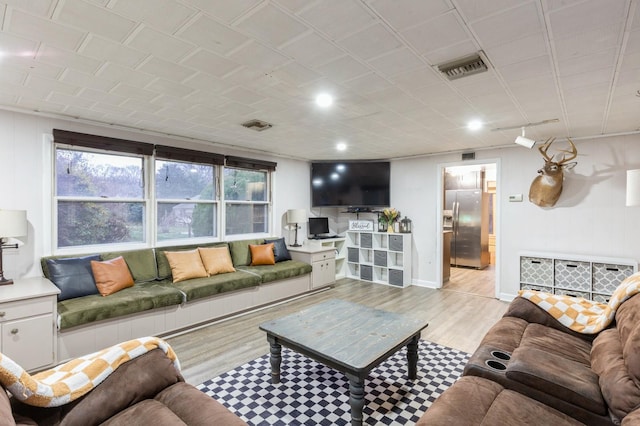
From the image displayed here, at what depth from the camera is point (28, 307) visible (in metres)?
2.66

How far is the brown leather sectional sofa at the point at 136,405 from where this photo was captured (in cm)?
139

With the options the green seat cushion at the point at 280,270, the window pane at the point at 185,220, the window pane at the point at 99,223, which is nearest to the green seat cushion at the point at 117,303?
the window pane at the point at 99,223

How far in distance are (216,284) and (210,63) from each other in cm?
260

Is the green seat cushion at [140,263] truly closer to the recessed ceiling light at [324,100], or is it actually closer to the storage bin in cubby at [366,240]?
the recessed ceiling light at [324,100]

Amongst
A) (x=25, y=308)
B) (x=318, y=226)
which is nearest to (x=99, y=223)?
(x=25, y=308)

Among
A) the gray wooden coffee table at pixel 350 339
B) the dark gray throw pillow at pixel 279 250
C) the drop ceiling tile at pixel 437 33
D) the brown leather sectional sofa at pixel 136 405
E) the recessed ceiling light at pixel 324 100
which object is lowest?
the gray wooden coffee table at pixel 350 339

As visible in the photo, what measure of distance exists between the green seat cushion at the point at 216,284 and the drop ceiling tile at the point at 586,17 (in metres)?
3.81

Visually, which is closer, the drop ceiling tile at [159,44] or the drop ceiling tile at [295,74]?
the drop ceiling tile at [159,44]

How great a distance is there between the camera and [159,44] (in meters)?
1.92

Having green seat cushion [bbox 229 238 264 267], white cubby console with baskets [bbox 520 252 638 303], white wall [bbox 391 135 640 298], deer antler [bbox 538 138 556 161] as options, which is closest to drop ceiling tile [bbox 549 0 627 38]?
deer antler [bbox 538 138 556 161]

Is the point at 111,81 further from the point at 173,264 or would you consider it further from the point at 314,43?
the point at 173,264

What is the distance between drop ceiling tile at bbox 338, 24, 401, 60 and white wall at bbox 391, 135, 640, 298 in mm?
3874

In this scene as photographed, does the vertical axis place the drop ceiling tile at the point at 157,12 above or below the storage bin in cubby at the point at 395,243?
above

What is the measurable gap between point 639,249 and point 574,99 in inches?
102
